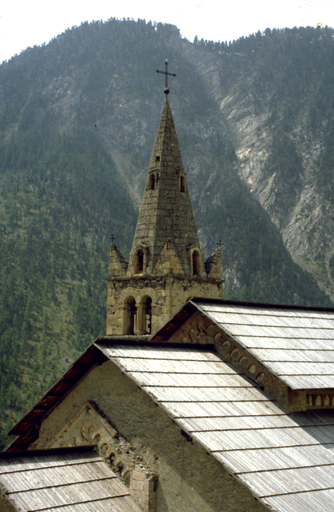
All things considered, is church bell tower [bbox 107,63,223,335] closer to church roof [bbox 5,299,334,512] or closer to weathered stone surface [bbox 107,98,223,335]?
weathered stone surface [bbox 107,98,223,335]

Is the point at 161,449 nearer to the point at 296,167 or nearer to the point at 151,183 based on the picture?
the point at 151,183

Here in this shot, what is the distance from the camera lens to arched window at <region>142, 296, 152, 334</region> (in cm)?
2516

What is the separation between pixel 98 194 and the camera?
148 meters

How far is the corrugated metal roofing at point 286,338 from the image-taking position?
1532 cm

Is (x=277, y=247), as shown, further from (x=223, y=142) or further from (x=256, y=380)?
(x=256, y=380)

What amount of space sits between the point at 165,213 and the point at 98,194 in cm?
12375

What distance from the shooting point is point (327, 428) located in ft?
48.6

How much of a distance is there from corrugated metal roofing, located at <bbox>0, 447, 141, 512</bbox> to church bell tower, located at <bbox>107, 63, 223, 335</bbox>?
11343 millimetres

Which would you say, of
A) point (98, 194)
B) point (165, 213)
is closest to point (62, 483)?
point (165, 213)

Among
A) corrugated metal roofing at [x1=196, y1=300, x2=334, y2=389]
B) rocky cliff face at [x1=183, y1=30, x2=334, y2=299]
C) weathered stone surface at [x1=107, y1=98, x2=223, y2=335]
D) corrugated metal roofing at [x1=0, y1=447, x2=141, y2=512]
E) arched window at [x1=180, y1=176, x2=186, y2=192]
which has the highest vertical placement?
rocky cliff face at [x1=183, y1=30, x2=334, y2=299]

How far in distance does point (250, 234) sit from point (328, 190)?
3188cm

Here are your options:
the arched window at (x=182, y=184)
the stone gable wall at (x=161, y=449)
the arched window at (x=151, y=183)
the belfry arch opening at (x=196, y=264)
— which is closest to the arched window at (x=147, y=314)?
the belfry arch opening at (x=196, y=264)

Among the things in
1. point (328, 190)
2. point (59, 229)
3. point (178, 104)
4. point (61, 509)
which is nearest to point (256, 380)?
point (61, 509)

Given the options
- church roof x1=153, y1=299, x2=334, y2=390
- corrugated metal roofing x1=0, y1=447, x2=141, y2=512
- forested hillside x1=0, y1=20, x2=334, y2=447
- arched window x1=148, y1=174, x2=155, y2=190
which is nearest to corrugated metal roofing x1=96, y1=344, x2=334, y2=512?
church roof x1=153, y1=299, x2=334, y2=390
